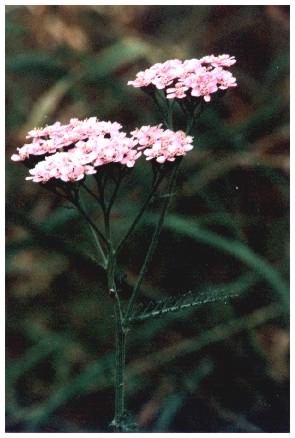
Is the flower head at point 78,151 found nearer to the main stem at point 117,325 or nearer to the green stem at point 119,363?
the main stem at point 117,325

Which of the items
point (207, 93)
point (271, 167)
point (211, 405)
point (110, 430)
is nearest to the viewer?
point (207, 93)

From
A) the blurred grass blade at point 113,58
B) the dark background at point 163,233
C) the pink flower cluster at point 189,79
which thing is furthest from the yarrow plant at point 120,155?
the blurred grass blade at point 113,58

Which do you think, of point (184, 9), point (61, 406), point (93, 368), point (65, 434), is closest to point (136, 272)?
point (93, 368)

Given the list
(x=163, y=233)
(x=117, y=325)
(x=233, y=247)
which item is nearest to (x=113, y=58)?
(x=163, y=233)

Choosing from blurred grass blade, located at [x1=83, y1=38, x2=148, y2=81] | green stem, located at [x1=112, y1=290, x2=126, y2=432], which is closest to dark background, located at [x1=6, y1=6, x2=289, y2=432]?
blurred grass blade, located at [x1=83, y1=38, x2=148, y2=81]

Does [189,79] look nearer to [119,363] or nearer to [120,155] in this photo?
[120,155]

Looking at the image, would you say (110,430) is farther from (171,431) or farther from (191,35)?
(191,35)
